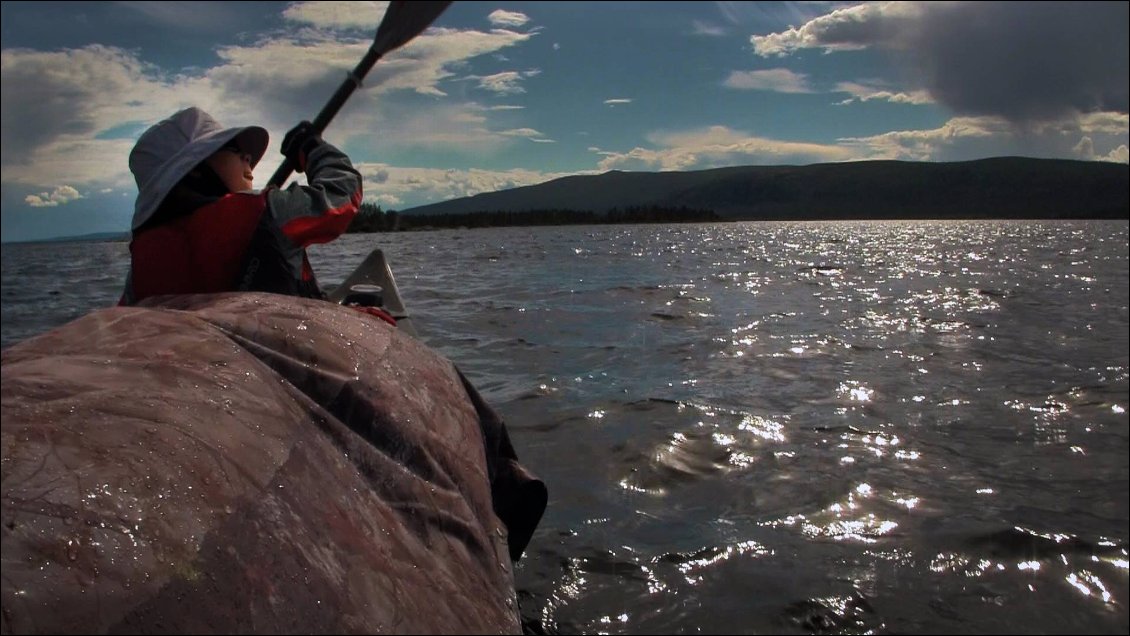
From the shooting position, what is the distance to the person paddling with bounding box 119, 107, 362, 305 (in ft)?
9.88

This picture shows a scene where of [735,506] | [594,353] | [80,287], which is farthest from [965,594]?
[80,287]

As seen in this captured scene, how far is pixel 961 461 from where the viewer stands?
4734 millimetres

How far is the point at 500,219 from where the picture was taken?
4158 inches

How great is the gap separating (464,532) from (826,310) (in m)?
10.2

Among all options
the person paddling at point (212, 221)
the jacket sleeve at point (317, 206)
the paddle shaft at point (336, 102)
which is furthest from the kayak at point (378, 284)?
the person paddling at point (212, 221)

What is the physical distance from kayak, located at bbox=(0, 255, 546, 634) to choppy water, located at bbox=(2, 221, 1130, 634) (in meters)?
1.32

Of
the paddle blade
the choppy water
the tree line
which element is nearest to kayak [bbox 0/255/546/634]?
the choppy water

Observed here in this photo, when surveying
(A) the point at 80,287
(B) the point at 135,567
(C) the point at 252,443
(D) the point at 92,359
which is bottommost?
(A) the point at 80,287

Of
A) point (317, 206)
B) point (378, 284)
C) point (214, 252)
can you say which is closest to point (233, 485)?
point (214, 252)

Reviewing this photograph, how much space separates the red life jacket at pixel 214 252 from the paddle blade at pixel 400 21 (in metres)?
3.77

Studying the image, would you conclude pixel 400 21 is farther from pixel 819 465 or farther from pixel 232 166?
pixel 819 465

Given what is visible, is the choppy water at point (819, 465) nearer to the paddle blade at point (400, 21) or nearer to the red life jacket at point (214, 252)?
the red life jacket at point (214, 252)

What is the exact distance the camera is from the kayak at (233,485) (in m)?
1.29

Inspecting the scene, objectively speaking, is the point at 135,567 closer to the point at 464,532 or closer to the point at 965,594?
the point at 464,532
